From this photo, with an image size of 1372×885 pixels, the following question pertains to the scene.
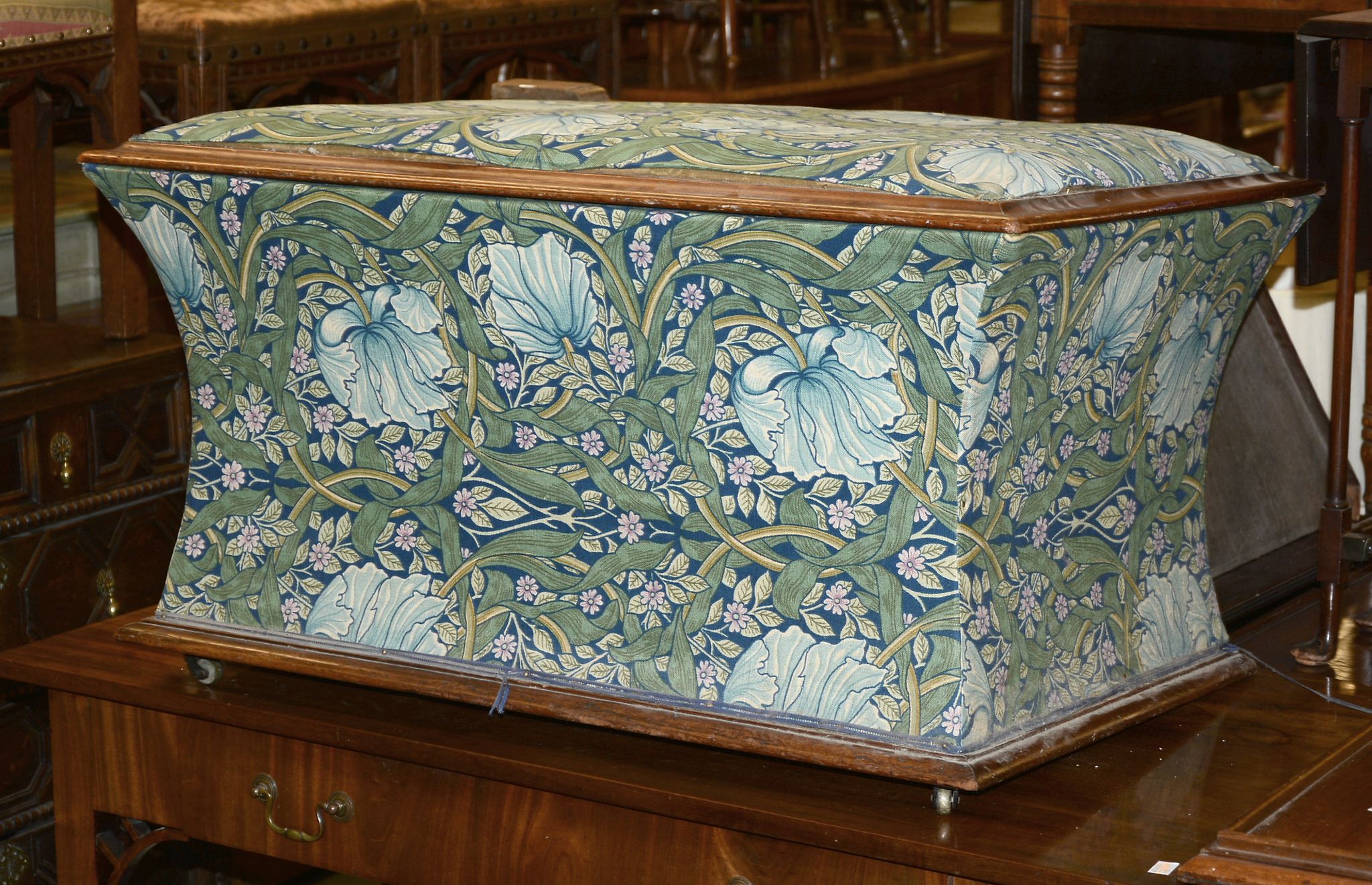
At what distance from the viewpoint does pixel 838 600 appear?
4.02 feet

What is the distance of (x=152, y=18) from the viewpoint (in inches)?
104

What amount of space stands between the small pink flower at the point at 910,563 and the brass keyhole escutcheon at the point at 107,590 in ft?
4.77

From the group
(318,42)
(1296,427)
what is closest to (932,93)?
(318,42)

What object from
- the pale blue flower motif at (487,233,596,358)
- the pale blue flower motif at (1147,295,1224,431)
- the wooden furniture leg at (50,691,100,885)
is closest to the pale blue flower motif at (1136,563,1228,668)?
the pale blue flower motif at (1147,295,1224,431)

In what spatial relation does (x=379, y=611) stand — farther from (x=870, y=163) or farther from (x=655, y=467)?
(x=870, y=163)

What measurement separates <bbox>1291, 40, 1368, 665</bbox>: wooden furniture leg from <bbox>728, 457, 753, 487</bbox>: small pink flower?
612 mm

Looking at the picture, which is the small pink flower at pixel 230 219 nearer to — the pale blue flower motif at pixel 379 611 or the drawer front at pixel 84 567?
the pale blue flower motif at pixel 379 611

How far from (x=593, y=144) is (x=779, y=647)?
387 mm

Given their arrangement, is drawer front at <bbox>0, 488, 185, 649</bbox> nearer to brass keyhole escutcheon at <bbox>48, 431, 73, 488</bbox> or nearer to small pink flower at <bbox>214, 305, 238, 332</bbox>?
brass keyhole escutcheon at <bbox>48, 431, 73, 488</bbox>

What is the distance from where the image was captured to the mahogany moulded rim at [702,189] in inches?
43.9

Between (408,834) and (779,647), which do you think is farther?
(408,834)

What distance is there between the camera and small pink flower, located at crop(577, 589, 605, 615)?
1323 millimetres

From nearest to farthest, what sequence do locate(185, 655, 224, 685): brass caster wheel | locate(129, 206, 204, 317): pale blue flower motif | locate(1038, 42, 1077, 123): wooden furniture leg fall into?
locate(129, 206, 204, 317): pale blue flower motif
locate(185, 655, 224, 685): brass caster wheel
locate(1038, 42, 1077, 123): wooden furniture leg

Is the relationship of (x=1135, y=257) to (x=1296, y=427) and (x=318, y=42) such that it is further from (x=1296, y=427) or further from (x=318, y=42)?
(x=318, y=42)
